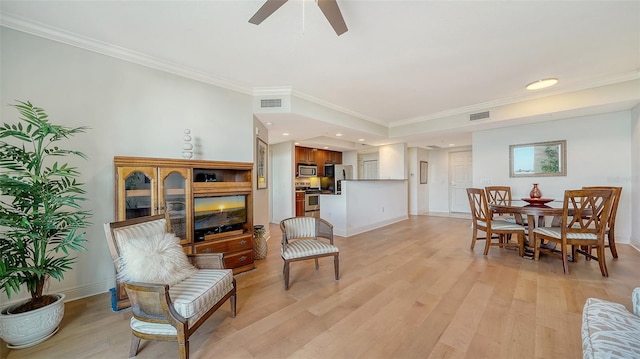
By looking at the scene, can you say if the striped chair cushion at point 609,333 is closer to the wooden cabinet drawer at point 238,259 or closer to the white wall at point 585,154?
the wooden cabinet drawer at point 238,259

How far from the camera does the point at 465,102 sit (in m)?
4.39

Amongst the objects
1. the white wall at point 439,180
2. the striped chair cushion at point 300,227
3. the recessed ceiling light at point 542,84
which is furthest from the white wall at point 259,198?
the white wall at point 439,180

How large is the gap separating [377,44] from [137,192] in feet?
9.88

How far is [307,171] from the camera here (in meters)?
7.42

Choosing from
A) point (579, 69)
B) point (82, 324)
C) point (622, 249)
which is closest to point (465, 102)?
point (579, 69)

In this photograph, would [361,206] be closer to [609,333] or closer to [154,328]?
[609,333]

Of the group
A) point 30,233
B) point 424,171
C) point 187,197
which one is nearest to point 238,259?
point 187,197

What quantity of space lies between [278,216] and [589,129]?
6.87 metres

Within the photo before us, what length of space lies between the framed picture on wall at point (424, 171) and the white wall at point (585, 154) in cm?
296

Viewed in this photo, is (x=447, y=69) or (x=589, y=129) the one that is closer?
(x=447, y=69)

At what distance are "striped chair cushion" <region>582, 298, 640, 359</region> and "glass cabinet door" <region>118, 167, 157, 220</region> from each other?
11.2 ft

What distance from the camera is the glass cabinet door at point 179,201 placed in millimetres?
2613

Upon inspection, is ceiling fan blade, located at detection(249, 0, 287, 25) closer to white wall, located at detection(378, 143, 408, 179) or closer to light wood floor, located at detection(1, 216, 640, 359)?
light wood floor, located at detection(1, 216, 640, 359)

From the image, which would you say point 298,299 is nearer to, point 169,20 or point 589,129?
point 169,20
